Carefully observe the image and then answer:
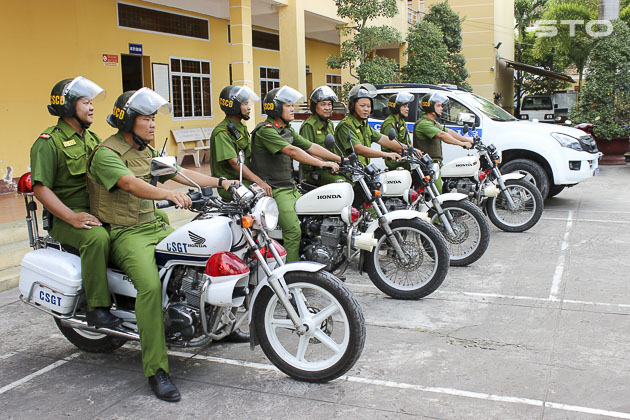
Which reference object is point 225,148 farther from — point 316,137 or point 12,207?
point 12,207

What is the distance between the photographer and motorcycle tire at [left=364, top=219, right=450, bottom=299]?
18.2 ft

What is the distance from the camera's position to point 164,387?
3.81 meters

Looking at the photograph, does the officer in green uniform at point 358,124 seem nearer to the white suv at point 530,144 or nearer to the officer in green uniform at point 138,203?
the officer in green uniform at point 138,203

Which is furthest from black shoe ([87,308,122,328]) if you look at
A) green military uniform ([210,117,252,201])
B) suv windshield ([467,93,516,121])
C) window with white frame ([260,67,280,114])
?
window with white frame ([260,67,280,114])

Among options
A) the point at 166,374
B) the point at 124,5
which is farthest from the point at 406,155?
the point at 124,5

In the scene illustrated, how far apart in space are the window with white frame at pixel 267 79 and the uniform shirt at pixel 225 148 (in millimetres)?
13402

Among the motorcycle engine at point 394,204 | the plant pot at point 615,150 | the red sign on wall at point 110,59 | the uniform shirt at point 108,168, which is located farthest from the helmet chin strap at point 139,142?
the plant pot at point 615,150

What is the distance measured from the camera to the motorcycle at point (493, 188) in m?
7.97

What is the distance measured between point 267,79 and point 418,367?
16.4 metres

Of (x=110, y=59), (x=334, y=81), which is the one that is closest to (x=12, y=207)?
(x=110, y=59)

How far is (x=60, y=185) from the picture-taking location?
4383 millimetres

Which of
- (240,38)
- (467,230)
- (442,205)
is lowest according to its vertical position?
(467,230)

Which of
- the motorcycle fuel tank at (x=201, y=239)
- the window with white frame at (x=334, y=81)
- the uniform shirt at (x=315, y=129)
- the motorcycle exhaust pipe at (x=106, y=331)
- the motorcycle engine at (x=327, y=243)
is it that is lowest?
the motorcycle exhaust pipe at (x=106, y=331)

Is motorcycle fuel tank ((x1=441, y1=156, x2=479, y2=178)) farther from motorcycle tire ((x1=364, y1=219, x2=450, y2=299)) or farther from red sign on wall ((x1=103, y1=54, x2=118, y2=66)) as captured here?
red sign on wall ((x1=103, y1=54, x2=118, y2=66))
